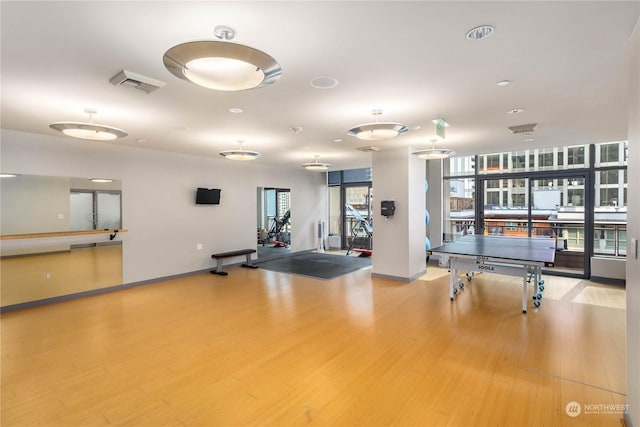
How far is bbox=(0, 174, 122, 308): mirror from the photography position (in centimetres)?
500

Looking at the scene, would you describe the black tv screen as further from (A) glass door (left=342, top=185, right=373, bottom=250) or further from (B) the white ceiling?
(A) glass door (left=342, top=185, right=373, bottom=250)

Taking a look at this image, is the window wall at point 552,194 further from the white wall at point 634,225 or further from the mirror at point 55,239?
the mirror at point 55,239

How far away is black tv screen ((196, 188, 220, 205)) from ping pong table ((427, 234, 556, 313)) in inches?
202

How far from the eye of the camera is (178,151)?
695 centimetres

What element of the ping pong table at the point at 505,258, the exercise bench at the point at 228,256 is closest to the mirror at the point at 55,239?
the exercise bench at the point at 228,256

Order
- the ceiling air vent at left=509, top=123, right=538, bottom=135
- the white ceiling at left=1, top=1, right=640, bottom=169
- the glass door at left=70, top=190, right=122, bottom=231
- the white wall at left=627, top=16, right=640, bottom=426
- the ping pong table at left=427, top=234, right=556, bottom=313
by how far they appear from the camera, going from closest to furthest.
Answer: the white ceiling at left=1, top=1, right=640, bottom=169 → the white wall at left=627, top=16, right=640, bottom=426 → the ping pong table at left=427, top=234, right=556, bottom=313 → the ceiling air vent at left=509, top=123, right=538, bottom=135 → the glass door at left=70, top=190, right=122, bottom=231

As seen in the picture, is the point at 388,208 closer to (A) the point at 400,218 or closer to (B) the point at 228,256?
(A) the point at 400,218

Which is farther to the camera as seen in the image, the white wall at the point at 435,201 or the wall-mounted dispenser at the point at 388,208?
the white wall at the point at 435,201

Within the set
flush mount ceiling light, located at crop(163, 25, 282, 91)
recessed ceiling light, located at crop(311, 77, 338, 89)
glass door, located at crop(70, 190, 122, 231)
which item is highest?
recessed ceiling light, located at crop(311, 77, 338, 89)

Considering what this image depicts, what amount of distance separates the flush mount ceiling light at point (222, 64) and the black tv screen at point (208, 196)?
5664 mm

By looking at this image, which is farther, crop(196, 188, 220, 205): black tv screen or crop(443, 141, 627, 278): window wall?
crop(196, 188, 220, 205): black tv screen

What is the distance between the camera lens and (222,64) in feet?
6.90

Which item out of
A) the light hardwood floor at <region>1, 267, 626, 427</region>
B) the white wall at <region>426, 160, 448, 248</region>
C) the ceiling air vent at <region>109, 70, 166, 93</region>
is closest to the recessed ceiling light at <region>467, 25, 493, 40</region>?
the ceiling air vent at <region>109, 70, 166, 93</region>

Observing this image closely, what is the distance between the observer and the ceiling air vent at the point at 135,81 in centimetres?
279
